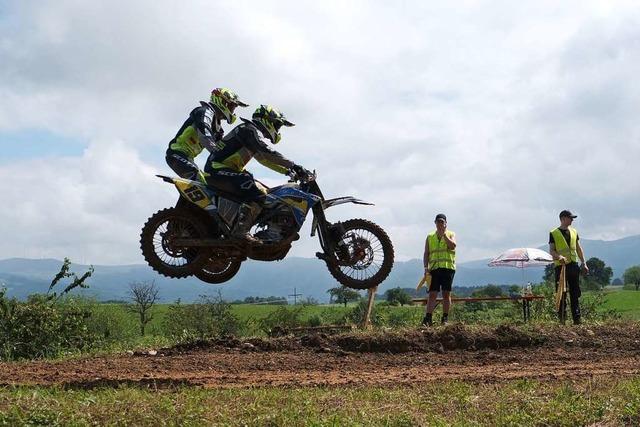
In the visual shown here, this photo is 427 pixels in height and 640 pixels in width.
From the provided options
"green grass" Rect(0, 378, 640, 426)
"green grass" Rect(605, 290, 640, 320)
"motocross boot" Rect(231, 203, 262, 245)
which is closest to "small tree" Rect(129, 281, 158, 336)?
"motocross boot" Rect(231, 203, 262, 245)

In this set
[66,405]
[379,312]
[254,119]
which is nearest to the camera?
[66,405]

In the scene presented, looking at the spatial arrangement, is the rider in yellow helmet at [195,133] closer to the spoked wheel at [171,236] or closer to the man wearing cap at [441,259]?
the spoked wheel at [171,236]

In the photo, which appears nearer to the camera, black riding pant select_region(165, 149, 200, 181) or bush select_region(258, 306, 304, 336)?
black riding pant select_region(165, 149, 200, 181)

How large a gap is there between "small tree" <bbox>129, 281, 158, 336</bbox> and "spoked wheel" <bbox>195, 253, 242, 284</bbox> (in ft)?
42.6

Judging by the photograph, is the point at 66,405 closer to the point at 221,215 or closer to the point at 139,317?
the point at 221,215

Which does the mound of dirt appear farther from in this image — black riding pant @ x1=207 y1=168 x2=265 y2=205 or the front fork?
black riding pant @ x1=207 y1=168 x2=265 y2=205

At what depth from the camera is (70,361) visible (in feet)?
40.9

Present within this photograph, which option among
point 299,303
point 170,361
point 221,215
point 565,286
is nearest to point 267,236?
point 221,215

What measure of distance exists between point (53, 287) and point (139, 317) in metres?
7.90

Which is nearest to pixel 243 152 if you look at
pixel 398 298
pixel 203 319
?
pixel 203 319

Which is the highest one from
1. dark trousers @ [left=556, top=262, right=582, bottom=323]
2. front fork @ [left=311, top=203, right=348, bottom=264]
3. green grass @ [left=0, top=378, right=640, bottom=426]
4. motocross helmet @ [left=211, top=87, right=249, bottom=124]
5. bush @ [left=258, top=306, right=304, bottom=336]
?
motocross helmet @ [left=211, top=87, right=249, bottom=124]

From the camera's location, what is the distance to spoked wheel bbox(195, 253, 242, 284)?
35.9ft

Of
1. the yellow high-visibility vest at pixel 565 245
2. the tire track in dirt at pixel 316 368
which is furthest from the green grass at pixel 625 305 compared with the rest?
the tire track in dirt at pixel 316 368

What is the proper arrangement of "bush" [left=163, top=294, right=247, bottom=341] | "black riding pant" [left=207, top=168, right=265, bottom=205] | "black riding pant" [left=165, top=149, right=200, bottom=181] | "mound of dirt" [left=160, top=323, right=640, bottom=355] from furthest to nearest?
"bush" [left=163, top=294, right=247, bottom=341] < "mound of dirt" [left=160, top=323, right=640, bottom=355] < "black riding pant" [left=165, top=149, right=200, bottom=181] < "black riding pant" [left=207, top=168, right=265, bottom=205]
